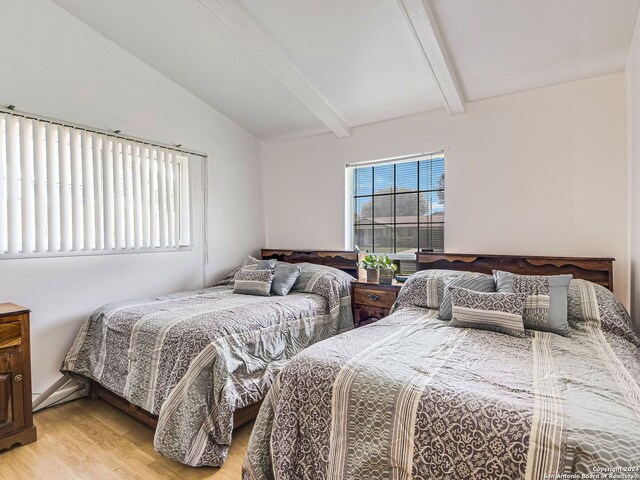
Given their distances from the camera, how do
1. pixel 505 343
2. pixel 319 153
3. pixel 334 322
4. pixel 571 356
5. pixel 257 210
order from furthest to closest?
pixel 257 210 < pixel 319 153 < pixel 334 322 < pixel 505 343 < pixel 571 356

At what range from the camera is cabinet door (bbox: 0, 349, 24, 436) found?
2.04 meters

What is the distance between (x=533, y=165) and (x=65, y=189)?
3605 mm

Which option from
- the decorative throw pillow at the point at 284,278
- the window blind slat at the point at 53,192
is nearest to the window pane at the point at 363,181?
the decorative throw pillow at the point at 284,278

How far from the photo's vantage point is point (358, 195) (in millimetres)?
3709

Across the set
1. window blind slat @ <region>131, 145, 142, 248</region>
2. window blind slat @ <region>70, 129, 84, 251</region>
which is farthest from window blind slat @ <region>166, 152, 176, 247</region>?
window blind slat @ <region>70, 129, 84, 251</region>

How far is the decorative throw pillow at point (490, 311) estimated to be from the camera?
1.88m

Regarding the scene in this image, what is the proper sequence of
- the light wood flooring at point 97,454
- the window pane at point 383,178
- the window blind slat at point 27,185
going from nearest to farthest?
the light wood flooring at point 97,454 < the window blind slat at point 27,185 < the window pane at point 383,178

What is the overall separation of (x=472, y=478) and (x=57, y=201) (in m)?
3.02

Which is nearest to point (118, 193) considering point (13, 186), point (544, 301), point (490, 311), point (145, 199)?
point (145, 199)

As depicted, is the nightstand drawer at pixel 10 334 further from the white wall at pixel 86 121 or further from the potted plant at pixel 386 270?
the potted plant at pixel 386 270

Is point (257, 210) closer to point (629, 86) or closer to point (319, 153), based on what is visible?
point (319, 153)

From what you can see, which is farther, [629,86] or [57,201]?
[57,201]

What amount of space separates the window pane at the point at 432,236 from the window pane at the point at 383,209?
360 mm

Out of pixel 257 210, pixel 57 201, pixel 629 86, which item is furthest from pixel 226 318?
pixel 629 86
